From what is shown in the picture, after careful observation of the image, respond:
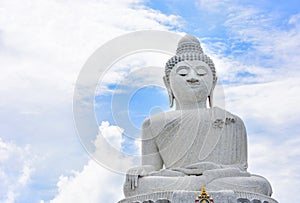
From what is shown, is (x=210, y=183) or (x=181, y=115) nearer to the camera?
(x=210, y=183)

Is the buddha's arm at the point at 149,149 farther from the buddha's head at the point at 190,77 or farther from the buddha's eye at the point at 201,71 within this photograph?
the buddha's eye at the point at 201,71

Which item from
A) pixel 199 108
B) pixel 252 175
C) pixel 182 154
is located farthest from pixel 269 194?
pixel 199 108

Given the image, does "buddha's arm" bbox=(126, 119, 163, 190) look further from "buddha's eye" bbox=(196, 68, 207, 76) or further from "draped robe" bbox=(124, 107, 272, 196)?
"buddha's eye" bbox=(196, 68, 207, 76)

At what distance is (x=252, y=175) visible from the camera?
320 inches

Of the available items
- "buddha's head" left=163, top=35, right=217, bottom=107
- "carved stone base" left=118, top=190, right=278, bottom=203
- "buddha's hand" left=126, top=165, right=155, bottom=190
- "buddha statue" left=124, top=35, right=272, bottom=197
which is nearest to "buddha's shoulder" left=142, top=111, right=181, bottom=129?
"buddha statue" left=124, top=35, right=272, bottom=197

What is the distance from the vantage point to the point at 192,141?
9031 millimetres

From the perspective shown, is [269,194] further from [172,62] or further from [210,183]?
[172,62]

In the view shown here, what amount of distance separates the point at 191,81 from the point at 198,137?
3.81 feet

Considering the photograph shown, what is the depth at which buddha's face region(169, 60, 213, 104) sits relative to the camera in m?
9.62

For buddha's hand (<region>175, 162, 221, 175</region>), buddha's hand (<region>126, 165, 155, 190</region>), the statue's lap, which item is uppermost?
buddha's hand (<region>175, 162, 221, 175</region>)

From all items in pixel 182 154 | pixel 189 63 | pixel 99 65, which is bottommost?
pixel 182 154

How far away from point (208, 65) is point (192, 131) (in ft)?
4.99

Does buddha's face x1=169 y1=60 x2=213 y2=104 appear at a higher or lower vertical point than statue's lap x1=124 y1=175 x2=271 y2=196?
higher

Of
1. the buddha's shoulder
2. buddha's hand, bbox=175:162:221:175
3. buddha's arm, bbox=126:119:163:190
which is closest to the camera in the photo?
buddha's hand, bbox=175:162:221:175
